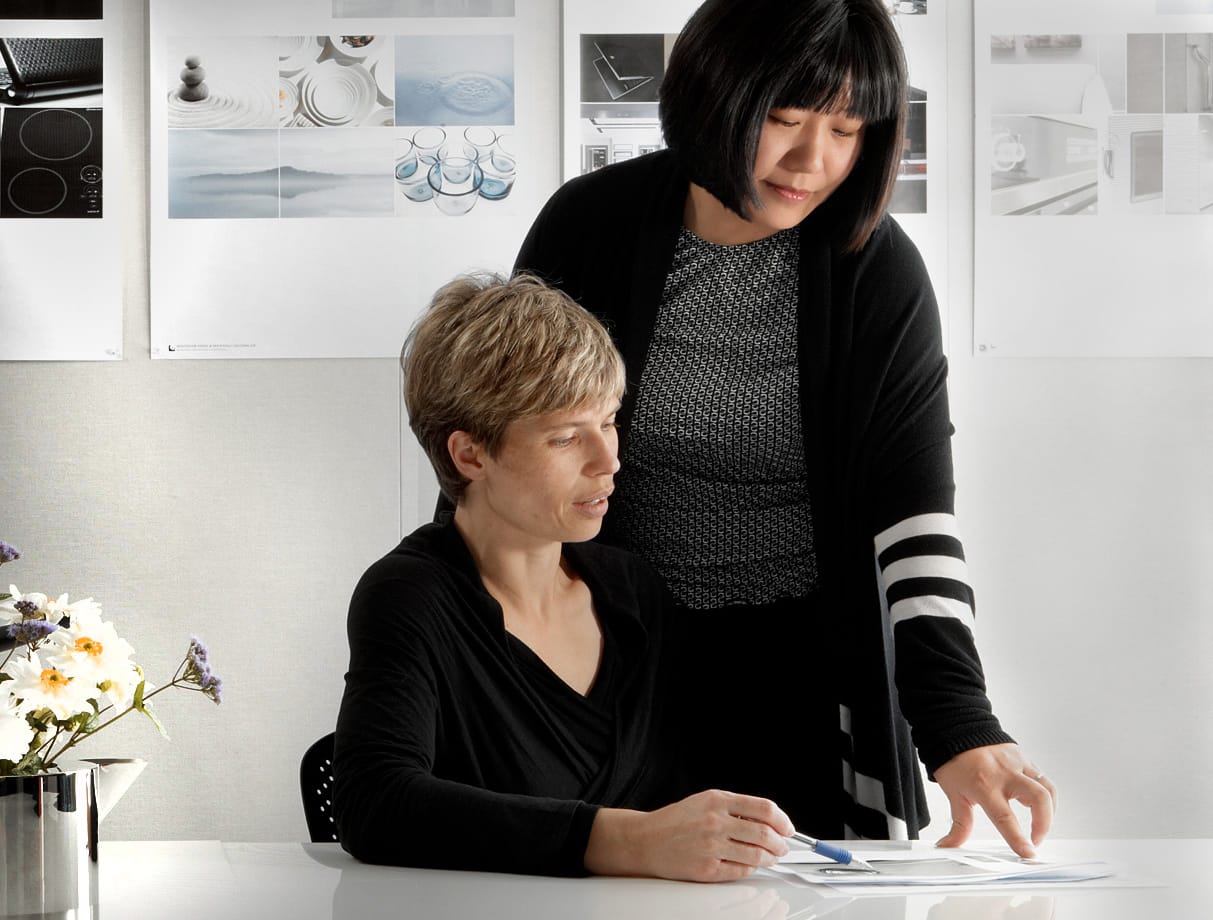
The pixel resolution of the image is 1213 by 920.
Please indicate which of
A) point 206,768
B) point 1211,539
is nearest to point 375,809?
point 206,768

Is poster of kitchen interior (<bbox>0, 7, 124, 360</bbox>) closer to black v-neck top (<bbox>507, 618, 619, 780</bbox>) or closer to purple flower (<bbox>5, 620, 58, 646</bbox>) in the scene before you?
black v-neck top (<bbox>507, 618, 619, 780</bbox>)

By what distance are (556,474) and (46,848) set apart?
54 cm

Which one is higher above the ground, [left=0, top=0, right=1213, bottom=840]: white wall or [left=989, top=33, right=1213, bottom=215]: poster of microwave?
[left=989, top=33, right=1213, bottom=215]: poster of microwave

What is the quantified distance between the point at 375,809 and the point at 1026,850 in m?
0.52

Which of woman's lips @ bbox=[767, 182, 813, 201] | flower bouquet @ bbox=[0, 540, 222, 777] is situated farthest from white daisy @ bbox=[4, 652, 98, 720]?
woman's lips @ bbox=[767, 182, 813, 201]

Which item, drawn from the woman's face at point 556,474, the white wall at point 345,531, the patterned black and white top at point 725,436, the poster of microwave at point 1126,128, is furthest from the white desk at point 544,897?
the poster of microwave at point 1126,128

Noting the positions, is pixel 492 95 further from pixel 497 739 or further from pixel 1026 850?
pixel 1026 850

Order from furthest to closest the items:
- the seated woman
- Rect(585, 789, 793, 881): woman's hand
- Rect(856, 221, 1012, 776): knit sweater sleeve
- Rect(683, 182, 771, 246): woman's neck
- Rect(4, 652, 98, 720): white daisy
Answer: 1. Rect(683, 182, 771, 246): woman's neck
2. Rect(856, 221, 1012, 776): knit sweater sleeve
3. the seated woman
4. Rect(585, 789, 793, 881): woman's hand
5. Rect(4, 652, 98, 720): white daisy

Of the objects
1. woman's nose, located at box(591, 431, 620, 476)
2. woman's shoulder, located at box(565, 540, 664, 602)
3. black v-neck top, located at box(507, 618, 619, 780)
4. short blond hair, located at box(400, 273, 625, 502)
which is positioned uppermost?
short blond hair, located at box(400, 273, 625, 502)

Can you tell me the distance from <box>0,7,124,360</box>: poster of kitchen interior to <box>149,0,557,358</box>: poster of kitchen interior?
0.08 m

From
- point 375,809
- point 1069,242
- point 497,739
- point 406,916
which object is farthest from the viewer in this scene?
point 1069,242

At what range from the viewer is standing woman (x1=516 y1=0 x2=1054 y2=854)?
123cm

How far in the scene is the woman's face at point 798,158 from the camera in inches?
48.6

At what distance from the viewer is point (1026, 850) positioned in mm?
1052
